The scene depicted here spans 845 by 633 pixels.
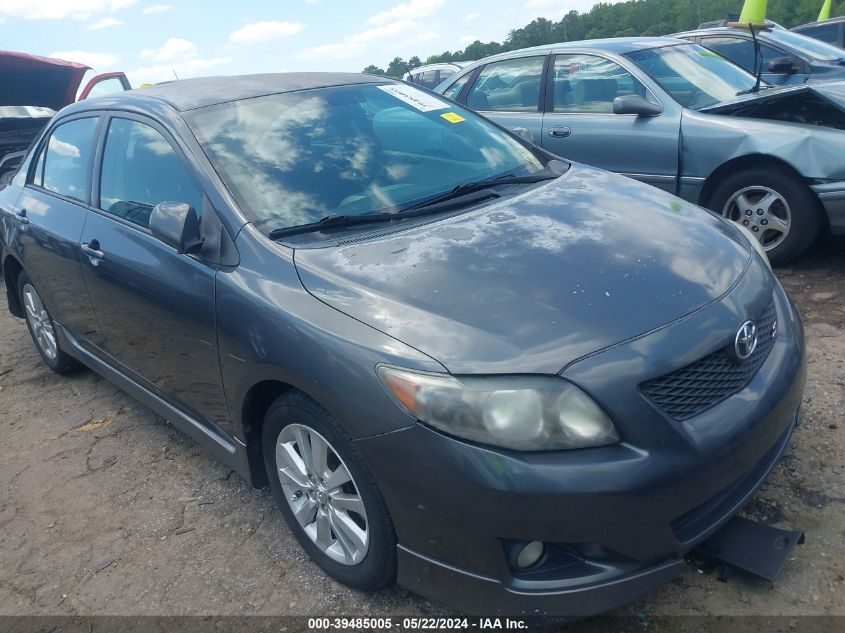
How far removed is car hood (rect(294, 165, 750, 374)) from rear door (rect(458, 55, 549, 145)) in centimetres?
336

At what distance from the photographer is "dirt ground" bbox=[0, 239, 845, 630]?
88.0 inches

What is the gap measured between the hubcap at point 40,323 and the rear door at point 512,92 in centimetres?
354

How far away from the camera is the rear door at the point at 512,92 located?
19.3 feet

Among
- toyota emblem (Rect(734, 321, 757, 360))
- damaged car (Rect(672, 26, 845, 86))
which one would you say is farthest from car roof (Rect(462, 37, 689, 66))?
toyota emblem (Rect(734, 321, 757, 360))

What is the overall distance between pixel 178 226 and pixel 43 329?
2.44 meters

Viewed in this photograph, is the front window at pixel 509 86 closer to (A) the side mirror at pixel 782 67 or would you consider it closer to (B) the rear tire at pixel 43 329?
(A) the side mirror at pixel 782 67

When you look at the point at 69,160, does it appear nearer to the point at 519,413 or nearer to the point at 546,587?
the point at 519,413

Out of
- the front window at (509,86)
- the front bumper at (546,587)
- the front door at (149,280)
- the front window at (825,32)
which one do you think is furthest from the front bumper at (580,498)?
the front window at (825,32)

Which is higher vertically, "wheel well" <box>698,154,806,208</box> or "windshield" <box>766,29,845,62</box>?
"windshield" <box>766,29,845,62</box>

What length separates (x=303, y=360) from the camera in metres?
2.13

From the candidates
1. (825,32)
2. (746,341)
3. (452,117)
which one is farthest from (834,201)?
(825,32)

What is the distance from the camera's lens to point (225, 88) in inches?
124

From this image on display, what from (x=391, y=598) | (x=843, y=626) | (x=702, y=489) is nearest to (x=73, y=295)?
(x=391, y=598)

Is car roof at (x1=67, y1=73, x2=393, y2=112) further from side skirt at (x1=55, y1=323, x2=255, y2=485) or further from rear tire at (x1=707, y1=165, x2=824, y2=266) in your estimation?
rear tire at (x1=707, y1=165, x2=824, y2=266)
